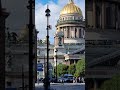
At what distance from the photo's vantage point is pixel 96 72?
2422cm

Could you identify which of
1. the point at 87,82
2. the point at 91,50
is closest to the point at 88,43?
the point at 91,50

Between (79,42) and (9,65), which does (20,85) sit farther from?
(79,42)

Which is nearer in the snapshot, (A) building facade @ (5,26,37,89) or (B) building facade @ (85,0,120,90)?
(B) building facade @ (85,0,120,90)

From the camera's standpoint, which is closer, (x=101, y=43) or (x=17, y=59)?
(x=101, y=43)

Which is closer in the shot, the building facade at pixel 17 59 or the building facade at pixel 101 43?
the building facade at pixel 101 43

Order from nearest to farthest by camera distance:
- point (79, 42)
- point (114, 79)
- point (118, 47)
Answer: point (114, 79) → point (118, 47) → point (79, 42)

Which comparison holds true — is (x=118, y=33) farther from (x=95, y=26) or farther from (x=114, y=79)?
(x=114, y=79)

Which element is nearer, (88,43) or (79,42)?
(88,43)

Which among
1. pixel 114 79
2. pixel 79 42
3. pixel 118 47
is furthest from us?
pixel 79 42

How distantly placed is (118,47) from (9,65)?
18.2ft

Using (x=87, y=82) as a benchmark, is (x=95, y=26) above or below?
above

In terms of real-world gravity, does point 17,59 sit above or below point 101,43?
below

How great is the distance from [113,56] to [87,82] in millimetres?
1883

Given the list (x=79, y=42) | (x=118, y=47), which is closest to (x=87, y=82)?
(x=118, y=47)
